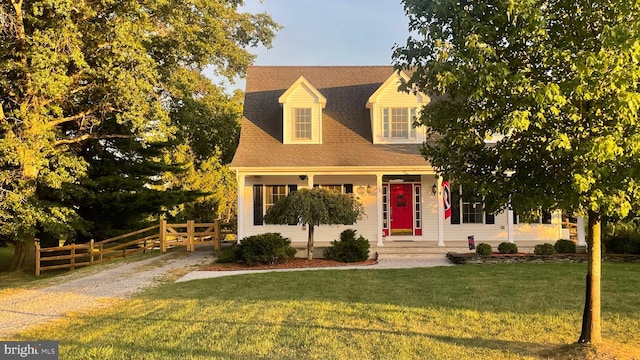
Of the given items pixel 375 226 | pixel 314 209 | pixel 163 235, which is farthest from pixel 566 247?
pixel 163 235

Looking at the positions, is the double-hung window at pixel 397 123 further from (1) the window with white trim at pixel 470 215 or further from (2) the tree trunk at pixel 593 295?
(2) the tree trunk at pixel 593 295

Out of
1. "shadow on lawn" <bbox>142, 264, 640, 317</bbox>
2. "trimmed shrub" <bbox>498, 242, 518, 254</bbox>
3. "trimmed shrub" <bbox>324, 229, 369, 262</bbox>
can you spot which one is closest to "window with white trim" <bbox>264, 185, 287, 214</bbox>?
"trimmed shrub" <bbox>324, 229, 369, 262</bbox>

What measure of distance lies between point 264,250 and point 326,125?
6343 mm

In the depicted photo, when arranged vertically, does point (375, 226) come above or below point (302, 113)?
below

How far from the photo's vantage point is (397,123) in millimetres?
17625

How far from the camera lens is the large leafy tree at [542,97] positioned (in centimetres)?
441

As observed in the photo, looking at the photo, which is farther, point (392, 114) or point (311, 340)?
point (392, 114)

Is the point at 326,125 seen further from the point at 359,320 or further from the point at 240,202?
the point at 359,320

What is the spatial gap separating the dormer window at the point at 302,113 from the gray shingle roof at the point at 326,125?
0.34m

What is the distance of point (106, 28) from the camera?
14234 mm

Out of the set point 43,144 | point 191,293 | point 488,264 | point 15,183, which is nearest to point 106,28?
point 43,144

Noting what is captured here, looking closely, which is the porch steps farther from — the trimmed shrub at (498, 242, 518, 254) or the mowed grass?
the mowed grass

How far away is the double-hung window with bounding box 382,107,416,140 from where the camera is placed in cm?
1755

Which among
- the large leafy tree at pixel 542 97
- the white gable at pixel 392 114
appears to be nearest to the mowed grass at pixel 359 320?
the large leafy tree at pixel 542 97
